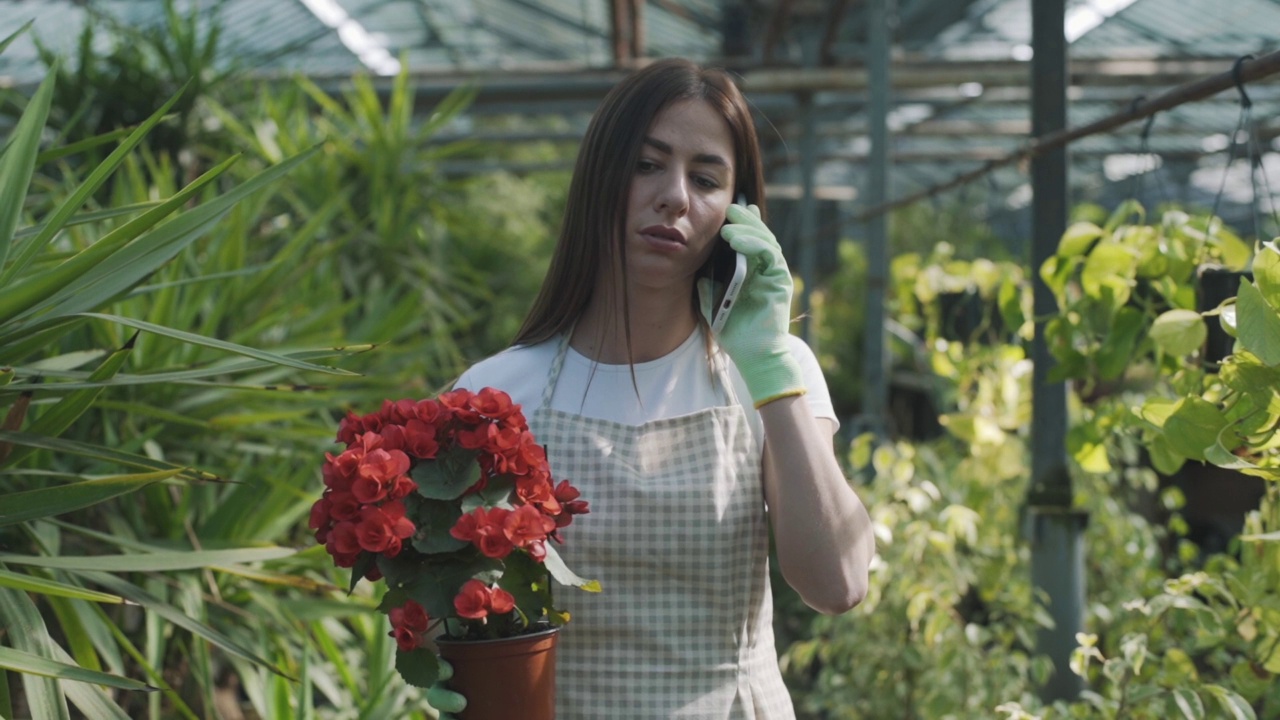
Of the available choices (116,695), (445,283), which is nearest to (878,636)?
(116,695)

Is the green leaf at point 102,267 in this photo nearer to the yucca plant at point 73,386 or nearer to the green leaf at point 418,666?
the yucca plant at point 73,386

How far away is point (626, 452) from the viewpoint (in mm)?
1493

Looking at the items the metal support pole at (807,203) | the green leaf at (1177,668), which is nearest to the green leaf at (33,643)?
the green leaf at (1177,668)

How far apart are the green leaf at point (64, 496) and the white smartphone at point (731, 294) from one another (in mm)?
621

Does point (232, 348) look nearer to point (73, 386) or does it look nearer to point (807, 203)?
point (73, 386)

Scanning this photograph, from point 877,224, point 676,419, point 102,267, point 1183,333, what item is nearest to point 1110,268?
point 1183,333

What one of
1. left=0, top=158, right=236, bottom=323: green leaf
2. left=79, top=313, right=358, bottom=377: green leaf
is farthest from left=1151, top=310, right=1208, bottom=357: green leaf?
left=0, top=158, right=236, bottom=323: green leaf

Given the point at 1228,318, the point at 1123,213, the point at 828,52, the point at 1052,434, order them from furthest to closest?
the point at 828,52
the point at 1052,434
the point at 1123,213
the point at 1228,318

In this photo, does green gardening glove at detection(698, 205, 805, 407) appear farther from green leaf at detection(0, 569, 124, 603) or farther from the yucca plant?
green leaf at detection(0, 569, 124, 603)

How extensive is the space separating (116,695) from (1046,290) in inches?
69.5

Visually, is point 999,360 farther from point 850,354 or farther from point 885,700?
point 850,354

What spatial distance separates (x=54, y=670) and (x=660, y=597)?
0.63 metres

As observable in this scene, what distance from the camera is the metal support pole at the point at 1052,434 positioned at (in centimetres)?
223

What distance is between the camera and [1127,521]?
3.21 meters
